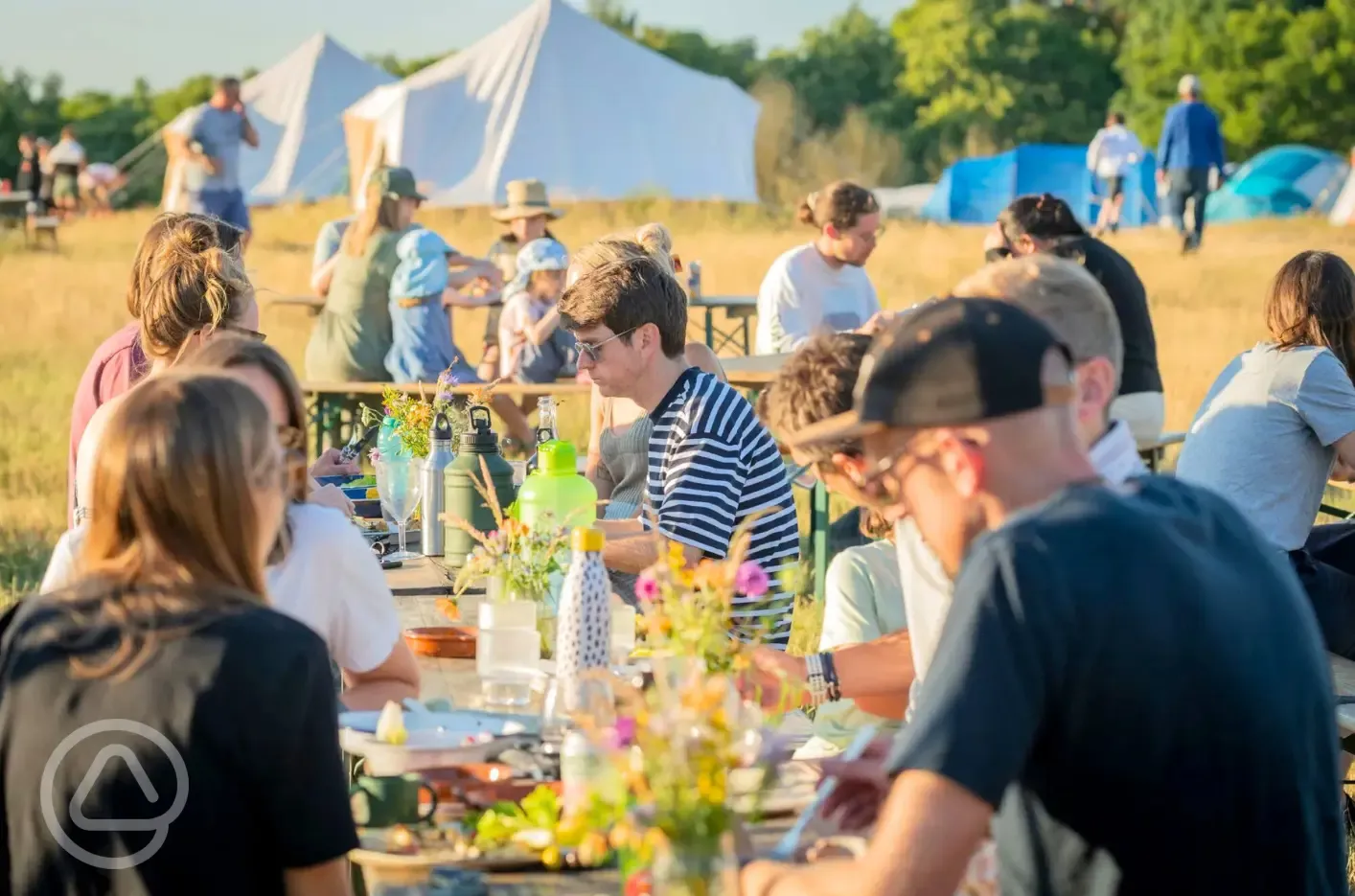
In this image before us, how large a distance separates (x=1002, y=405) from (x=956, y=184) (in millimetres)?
40133

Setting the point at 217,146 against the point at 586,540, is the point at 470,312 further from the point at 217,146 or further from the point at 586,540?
the point at 586,540

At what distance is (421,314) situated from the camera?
948 centimetres

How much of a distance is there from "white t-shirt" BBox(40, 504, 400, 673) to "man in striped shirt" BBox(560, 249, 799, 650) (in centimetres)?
116

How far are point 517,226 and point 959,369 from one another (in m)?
9.20

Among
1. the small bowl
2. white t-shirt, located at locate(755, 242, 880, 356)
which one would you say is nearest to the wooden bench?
white t-shirt, located at locate(755, 242, 880, 356)

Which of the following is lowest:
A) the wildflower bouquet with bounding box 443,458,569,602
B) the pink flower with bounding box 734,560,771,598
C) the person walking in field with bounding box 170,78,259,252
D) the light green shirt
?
the light green shirt

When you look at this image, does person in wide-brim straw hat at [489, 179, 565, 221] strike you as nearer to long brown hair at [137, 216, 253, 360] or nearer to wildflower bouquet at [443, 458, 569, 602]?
long brown hair at [137, 216, 253, 360]

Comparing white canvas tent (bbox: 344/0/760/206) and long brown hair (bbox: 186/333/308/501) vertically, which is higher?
white canvas tent (bbox: 344/0/760/206)

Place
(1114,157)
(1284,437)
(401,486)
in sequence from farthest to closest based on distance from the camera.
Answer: (1114,157), (1284,437), (401,486)

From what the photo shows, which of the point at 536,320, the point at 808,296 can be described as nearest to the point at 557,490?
the point at 808,296

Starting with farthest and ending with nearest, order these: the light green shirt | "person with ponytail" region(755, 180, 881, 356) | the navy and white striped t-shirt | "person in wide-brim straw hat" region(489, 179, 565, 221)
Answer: "person in wide-brim straw hat" region(489, 179, 565, 221) < "person with ponytail" region(755, 180, 881, 356) < the navy and white striped t-shirt < the light green shirt

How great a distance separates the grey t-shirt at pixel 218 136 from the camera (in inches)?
617

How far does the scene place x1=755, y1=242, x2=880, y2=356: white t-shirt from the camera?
877 centimetres

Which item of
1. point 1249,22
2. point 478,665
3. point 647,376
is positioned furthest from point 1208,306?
point 1249,22
